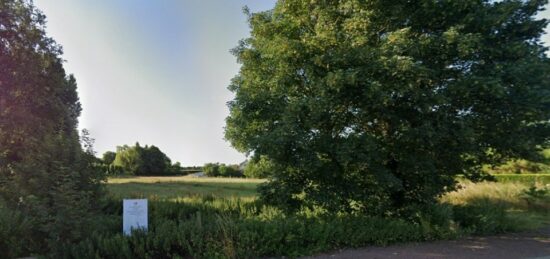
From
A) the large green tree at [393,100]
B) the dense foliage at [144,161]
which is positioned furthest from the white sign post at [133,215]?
the dense foliage at [144,161]

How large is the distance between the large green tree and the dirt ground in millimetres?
1326

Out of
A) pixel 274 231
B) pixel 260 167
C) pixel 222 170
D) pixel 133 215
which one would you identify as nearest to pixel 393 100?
pixel 274 231

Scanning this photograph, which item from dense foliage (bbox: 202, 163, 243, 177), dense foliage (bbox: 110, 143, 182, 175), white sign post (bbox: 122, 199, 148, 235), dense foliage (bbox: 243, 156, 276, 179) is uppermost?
dense foliage (bbox: 110, 143, 182, 175)

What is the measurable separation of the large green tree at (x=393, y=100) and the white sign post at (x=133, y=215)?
2717 mm

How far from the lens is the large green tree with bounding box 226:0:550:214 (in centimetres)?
812

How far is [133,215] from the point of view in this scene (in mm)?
7367

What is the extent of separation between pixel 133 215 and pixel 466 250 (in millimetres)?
6820

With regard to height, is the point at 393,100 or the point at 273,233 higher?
the point at 393,100

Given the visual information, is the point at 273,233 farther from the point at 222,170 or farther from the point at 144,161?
the point at 144,161

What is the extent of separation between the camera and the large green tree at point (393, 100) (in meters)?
8.12

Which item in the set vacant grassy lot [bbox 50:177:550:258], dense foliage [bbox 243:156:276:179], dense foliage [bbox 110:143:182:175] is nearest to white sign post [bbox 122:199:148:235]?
vacant grassy lot [bbox 50:177:550:258]

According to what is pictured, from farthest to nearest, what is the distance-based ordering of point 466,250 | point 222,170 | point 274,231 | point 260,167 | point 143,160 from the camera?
point 143,160 < point 222,170 < point 260,167 < point 466,250 < point 274,231

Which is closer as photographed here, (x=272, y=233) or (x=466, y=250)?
(x=272, y=233)

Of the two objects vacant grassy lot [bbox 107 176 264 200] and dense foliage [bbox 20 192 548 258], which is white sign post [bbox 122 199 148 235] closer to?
dense foliage [bbox 20 192 548 258]
